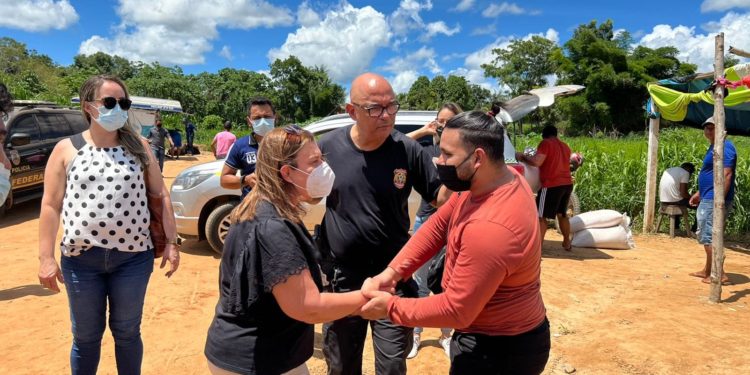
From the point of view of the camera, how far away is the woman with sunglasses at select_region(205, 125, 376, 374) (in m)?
1.65

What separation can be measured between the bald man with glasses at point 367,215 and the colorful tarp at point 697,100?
5.38m

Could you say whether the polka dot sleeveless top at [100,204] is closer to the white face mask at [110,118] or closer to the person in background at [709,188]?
the white face mask at [110,118]

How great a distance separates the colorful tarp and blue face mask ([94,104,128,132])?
21.5 feet

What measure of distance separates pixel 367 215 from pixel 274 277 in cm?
102

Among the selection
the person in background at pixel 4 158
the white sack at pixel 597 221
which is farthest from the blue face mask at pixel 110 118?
the white sack at pixel 597 221

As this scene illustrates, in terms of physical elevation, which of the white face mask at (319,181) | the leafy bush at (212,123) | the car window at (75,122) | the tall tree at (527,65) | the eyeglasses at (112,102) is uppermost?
the tall tree at (527,65)

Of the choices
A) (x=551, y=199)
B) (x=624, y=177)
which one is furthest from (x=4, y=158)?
(x=624, y=177)

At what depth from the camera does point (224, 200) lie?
20.2 ft

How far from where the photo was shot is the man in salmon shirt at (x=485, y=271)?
164cm

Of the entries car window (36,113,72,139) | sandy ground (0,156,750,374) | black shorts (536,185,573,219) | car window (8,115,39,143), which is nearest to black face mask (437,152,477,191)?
sandy ground (0,156,750,374)

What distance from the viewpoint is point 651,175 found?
27.8 feet

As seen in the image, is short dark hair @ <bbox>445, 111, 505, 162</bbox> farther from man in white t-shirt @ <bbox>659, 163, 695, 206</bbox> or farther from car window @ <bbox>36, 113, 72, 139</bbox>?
car window @ <bbox>36, 113, 72, 139</bbox>

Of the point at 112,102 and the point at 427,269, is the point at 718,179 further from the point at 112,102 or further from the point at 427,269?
the point at 112,102

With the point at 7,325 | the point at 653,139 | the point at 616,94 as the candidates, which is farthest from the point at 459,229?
the point at 616,94
